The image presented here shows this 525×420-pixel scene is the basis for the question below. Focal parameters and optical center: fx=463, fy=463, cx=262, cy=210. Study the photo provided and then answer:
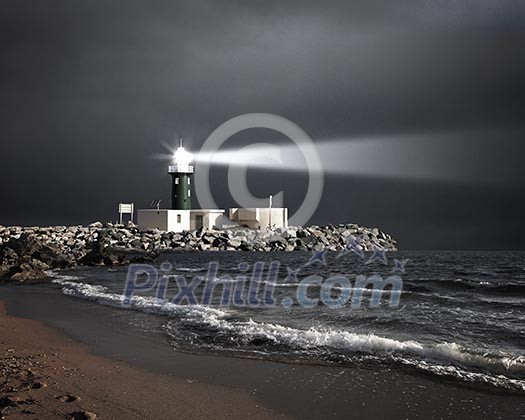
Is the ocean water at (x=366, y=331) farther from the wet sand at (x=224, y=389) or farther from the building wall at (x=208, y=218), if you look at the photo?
the building wall at (x=208, y=218)

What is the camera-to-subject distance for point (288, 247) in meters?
52.8

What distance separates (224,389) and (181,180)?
49.4 m

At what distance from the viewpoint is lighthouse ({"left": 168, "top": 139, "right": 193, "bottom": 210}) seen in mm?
53031

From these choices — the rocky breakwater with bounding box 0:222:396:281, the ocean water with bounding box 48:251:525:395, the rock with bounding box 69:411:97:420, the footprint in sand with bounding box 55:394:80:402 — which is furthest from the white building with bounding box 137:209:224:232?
the rock with bounding box 69:411:97:420

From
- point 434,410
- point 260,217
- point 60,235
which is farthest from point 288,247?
point 434,410

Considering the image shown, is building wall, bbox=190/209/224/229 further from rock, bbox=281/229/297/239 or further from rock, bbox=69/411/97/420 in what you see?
rock, bbox=69/411/97/420

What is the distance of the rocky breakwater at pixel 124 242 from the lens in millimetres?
23922

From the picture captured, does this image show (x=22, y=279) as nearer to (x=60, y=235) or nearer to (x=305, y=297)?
(x=305, y=297)

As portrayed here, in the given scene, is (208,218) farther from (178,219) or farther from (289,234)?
(289,234)

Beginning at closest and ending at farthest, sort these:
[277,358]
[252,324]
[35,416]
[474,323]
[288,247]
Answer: [35,416] → [277,358] → [252,324] → [474,323] → [288,247]

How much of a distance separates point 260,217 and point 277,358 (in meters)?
50.4

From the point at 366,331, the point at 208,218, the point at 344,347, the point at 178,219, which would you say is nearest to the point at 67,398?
the point at 344,347

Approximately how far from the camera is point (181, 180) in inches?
2088

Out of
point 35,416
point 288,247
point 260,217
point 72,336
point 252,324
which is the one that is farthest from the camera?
point 260,217
